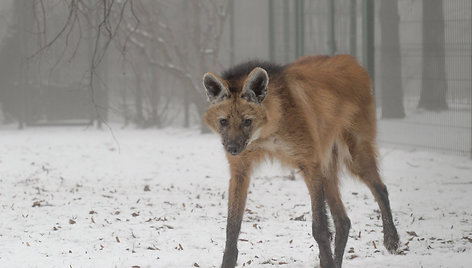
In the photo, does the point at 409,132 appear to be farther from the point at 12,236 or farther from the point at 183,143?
the point at 12,236

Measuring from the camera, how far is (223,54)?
1434cm

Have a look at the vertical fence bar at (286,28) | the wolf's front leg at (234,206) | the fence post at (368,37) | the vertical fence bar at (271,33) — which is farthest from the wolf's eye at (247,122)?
the vertical fence bar at (271,33)

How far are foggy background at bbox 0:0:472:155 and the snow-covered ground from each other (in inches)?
33.4

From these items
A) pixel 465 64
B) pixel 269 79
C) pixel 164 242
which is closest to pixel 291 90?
pixel 269 79

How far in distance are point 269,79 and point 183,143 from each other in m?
8.21

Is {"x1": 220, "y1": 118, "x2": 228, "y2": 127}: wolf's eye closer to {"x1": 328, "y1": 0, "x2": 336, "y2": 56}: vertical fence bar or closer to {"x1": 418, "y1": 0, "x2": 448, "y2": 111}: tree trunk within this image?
{"x1": 418, "y1": 0, "x2": 448, "y2": 111}: tree trunk

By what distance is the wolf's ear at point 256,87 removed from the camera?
3412 mm

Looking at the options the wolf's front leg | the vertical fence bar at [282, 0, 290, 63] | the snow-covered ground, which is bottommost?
the snow-covered ground

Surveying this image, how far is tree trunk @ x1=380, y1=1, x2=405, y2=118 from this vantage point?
9.34 metres

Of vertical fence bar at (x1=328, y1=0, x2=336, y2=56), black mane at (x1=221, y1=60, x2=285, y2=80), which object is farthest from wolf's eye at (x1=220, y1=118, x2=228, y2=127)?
vertical fence bar at (x1=328, y1=0, x2=336, y2=56)

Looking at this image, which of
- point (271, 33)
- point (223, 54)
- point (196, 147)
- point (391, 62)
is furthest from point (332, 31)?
point (223, 54)

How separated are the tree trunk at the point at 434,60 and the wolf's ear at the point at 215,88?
6.00m

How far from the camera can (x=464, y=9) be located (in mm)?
8352

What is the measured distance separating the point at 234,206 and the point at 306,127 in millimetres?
689
